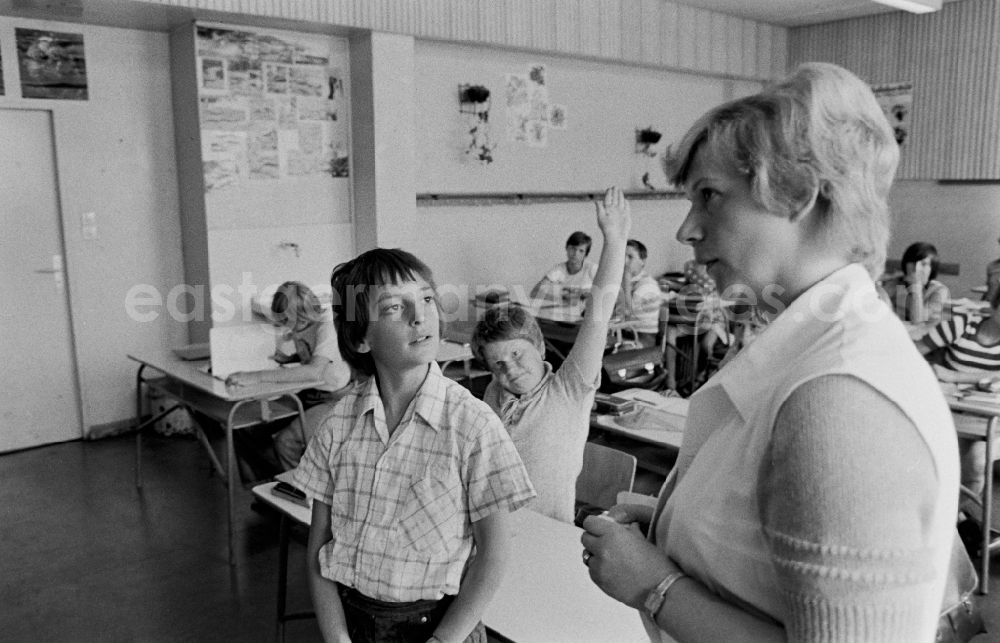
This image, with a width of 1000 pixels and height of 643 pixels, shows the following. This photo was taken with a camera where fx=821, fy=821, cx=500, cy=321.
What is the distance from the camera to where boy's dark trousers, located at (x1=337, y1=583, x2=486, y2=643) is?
4.85 ft

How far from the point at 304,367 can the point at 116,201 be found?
7.15 feet

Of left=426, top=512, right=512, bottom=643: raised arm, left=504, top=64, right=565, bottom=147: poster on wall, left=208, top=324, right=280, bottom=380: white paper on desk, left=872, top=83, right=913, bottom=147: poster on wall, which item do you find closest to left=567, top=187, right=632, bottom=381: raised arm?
left=426, top=512, right=512, bottom=643: raised arm

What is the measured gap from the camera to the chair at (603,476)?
250cm

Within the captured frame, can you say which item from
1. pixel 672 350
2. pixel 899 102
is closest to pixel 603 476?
pixel 672 350

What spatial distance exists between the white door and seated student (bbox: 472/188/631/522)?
12.2ft

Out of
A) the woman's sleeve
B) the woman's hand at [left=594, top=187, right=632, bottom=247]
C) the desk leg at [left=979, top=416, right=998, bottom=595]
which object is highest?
the woman's hand at [left=594, top=187, right=632, bottom=247]

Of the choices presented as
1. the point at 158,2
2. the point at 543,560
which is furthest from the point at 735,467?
the point at 158,2

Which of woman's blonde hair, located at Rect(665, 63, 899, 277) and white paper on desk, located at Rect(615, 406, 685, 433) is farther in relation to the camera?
white paper on desk, located at Rect(615, 406, 685, 433)

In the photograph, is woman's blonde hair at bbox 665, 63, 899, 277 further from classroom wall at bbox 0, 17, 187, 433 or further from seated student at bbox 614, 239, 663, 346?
classroom wall at bbox 0, 17, 187, 433

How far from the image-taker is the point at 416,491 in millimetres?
1471

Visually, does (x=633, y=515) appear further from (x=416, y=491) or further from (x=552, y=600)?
(x=552, y=600)

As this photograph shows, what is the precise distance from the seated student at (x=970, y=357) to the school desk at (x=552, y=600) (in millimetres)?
2149

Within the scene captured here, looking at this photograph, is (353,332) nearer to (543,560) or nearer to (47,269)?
(543,560)

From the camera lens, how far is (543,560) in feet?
6.34
